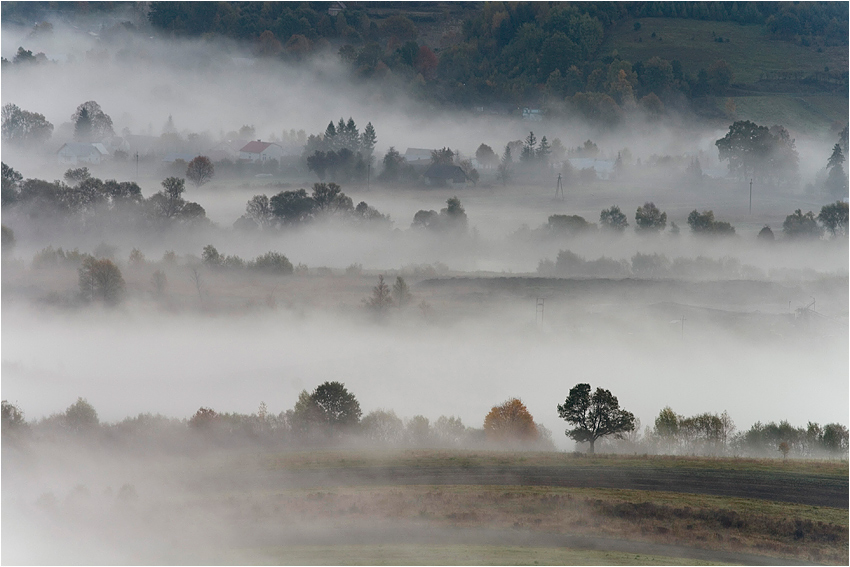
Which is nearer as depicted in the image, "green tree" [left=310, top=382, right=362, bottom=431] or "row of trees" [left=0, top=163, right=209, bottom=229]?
"green tree" [left=310, top=382, right=362, bottom=431]

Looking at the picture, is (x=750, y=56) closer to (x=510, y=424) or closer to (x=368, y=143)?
(x=368, y=143)

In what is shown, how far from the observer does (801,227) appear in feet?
331

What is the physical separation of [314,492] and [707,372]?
123ft

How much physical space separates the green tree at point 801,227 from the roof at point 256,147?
73.1 m

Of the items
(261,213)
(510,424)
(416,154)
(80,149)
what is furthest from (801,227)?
(80,149)

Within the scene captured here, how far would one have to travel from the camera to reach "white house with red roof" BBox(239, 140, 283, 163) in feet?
431

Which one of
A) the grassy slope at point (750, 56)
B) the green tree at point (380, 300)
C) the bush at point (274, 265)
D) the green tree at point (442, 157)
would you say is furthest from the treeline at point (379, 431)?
the grassy slope at point (750, 56)

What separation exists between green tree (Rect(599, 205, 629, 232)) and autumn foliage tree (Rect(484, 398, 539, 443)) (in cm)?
5478

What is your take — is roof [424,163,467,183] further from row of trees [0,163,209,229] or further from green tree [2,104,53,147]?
green tree [2,104,53,147]

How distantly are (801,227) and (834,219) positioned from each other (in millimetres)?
5503

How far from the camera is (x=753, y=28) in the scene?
19012 cm

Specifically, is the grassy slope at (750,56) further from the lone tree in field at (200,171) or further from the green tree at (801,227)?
the lone tree in field at (200,171)

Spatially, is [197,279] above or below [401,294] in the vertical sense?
above

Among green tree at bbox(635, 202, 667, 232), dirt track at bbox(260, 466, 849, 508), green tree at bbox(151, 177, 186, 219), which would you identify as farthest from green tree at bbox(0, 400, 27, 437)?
green tree at bbox(635, 202, 667, 232)
